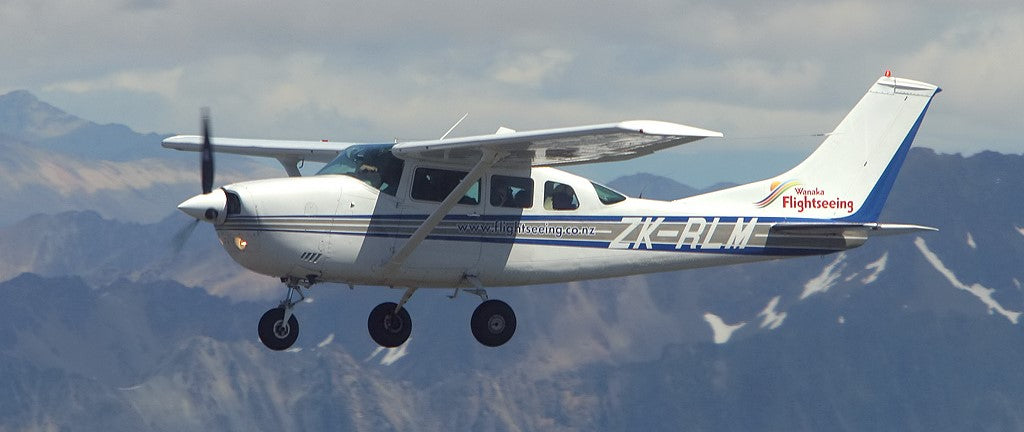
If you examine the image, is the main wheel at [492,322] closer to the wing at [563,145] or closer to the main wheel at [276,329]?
the wing at [563,145]

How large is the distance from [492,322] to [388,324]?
1804mm

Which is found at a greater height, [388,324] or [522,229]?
[522,229]

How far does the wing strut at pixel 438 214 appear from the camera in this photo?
27453mm

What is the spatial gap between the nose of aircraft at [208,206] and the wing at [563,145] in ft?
9.20

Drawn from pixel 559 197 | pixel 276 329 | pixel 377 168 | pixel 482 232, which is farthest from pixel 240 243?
pixel 559 197

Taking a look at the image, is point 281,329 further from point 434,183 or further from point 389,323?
point 434,183

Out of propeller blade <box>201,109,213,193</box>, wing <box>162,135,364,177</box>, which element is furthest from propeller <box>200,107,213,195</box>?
wing <box>162,135,364,177</box>

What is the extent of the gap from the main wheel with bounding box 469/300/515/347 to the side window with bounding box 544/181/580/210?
1.88 metres

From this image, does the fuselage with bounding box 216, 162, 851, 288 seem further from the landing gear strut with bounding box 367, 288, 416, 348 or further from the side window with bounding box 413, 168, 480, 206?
the landing gear strut with bounding box 367, 288, 416, 348

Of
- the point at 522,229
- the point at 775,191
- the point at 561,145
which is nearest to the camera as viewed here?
the point at 561,145

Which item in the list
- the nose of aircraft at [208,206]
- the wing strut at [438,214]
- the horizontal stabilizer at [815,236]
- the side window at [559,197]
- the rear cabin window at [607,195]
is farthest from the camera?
the horizontal stabilizer at [815,236]

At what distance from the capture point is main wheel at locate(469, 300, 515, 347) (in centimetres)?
2931

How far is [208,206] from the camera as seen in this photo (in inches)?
1039

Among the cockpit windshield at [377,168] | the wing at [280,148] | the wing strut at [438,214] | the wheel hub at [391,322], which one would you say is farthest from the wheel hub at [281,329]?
the wing at [280,148]
